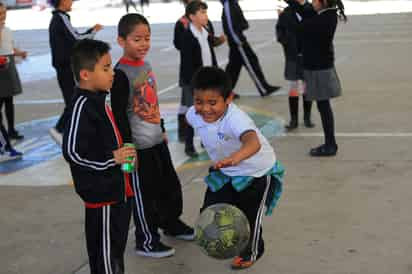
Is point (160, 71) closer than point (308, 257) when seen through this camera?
No

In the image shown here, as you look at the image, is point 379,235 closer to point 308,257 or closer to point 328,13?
point 308,257

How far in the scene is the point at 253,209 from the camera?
444cm

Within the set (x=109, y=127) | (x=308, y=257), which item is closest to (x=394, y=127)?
(x=308, y=257)

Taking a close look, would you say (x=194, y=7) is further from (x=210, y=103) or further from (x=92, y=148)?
(x=92, y=148)

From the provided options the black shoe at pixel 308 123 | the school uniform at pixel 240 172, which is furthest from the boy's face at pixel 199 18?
the school uniform at pixel 240 172

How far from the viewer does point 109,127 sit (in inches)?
152

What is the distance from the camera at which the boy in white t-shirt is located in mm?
4090

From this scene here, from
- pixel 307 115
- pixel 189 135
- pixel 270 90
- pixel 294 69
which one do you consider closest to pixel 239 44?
pixel 270 90

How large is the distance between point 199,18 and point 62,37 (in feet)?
6.87

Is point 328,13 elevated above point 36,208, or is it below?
above

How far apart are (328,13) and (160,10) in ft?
86.0

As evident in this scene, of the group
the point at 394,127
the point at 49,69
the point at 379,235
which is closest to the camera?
the point at 379,235

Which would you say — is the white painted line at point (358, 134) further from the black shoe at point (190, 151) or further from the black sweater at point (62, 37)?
the black sweater at point (62, 37)

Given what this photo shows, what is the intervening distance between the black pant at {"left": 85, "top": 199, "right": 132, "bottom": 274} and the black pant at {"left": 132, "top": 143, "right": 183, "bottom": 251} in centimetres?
64
